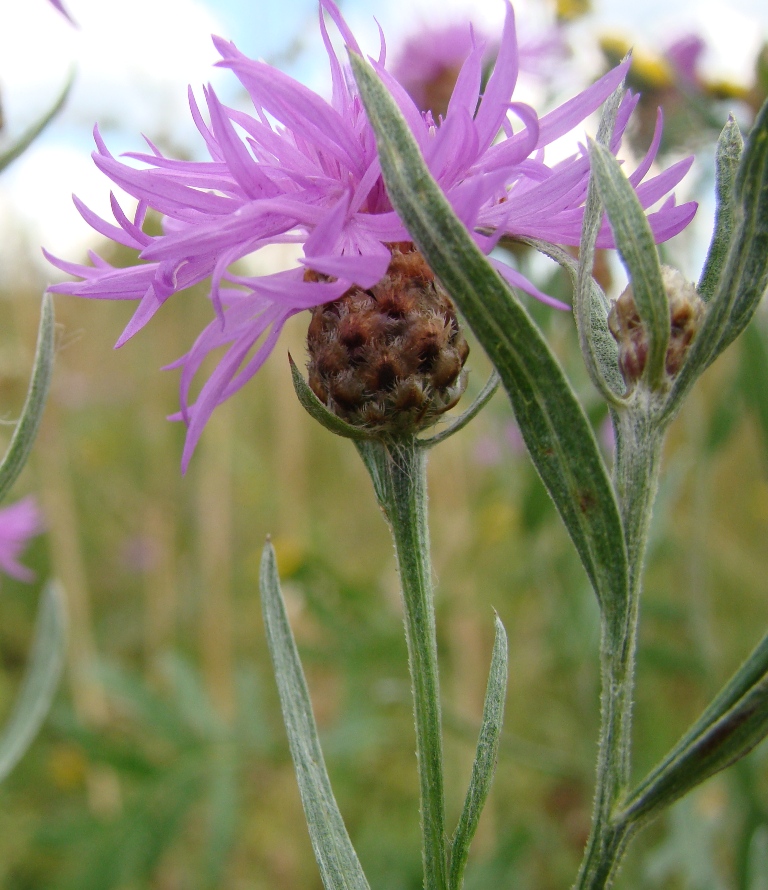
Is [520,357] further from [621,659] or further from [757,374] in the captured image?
[757,374]

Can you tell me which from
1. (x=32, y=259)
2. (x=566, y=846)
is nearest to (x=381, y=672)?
(x=566, y=846)

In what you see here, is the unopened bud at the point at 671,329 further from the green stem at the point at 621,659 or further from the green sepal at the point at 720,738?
the green sepal at the point at 720,738

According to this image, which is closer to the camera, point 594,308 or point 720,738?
point 720,738

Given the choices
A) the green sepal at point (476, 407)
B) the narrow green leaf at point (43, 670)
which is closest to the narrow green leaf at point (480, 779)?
the green sepal at point (476, 407)

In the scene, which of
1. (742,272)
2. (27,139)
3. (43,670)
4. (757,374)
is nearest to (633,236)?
(742,272)

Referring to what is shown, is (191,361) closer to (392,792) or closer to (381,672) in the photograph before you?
(381,672)

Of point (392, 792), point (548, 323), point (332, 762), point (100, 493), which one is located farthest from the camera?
point (100, 493)
